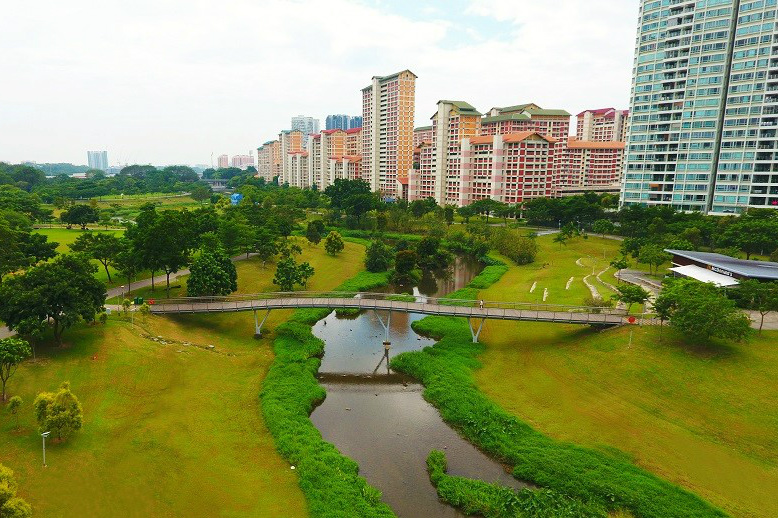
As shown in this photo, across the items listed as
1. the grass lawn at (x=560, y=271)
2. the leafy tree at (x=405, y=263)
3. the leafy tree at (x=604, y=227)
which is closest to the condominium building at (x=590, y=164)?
the grass lawn at (x=560, y=271)

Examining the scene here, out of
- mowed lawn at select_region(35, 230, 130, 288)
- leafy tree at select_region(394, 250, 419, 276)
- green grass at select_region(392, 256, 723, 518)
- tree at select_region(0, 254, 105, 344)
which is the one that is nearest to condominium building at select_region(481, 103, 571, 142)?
leafy tree at select_region(394, 250, 419, 276)

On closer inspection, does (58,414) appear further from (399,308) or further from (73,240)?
(73,240)

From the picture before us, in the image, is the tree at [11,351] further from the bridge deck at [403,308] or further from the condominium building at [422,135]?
the condominium building at [422,135]

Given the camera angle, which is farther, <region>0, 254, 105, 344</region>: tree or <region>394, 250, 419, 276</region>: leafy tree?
<region>394, 250, 419, 276</region>: leafy tree

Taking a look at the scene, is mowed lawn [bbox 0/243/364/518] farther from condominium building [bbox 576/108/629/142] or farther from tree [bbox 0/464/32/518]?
condominium building [bbox 576/108/629/142]

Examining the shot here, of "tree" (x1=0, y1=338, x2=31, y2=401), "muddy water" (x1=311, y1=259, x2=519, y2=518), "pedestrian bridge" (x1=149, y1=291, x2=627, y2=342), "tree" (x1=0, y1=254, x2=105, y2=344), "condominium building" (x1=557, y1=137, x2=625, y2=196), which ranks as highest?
"condominium building" (x1=557, y1=137, x2=625, y2=196)

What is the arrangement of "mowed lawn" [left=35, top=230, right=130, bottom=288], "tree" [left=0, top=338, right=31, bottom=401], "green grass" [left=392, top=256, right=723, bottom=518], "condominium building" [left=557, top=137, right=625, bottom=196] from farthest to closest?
"condominium building" [left=557, top=137, right=625, bottom=196] < "mowed lawn" [left=35, top=230, right=130, bottom=288] < "tree" [left=0, top=338, right=31, bottom=401] < "green grass" [left=392, top=256, right=723, bottom=518]

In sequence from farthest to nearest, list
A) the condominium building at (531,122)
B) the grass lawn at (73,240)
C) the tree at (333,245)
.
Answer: the condominium building at (531,122), the tree at (333,245), the grass lawn at (73,240)
